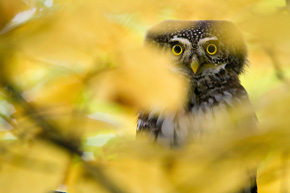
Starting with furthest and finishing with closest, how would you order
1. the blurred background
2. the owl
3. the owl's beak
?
the owl's beak → the owl → the blurred background

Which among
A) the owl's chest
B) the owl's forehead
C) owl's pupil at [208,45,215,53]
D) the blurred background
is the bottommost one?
the blurred background

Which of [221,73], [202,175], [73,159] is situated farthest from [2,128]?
[221,73]

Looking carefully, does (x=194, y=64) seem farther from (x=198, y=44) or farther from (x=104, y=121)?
(x=104, y=121)

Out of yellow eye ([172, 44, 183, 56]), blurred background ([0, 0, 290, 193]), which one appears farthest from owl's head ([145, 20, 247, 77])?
blurred background ([0, 0, 290, 193])

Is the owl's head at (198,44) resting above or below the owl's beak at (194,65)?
above

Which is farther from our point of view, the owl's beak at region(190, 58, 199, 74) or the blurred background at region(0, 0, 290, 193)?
the owl's beak at region(190, 58, 199, 74)

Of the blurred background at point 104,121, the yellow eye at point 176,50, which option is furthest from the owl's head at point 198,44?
the blurred background at point 104,121

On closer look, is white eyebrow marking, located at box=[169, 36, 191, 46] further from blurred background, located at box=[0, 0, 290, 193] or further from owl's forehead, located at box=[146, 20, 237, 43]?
blurred background, located at box=[0, 0, 290, 193]

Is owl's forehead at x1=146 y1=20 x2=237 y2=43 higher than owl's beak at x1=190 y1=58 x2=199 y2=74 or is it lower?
higher

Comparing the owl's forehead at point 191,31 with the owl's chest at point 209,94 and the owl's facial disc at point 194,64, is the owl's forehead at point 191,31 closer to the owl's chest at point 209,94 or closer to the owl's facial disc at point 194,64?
the owl's facial disc at point 194,64
